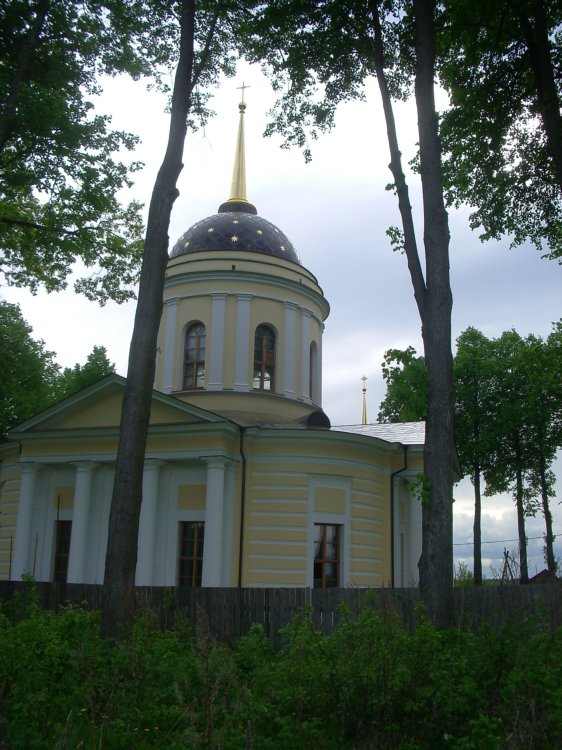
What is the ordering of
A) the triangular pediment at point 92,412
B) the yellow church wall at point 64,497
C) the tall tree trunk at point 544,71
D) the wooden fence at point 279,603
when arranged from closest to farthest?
the wooden fence at point 279,603, the tall tree trunk at point 544,71, the triangular pediment at point 92,412, the yellow church wall at point 64,497

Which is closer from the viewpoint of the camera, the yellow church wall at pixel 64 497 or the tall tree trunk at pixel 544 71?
the tall tree trunk at pixel 544 71

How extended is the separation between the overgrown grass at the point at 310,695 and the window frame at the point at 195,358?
14.9 metres

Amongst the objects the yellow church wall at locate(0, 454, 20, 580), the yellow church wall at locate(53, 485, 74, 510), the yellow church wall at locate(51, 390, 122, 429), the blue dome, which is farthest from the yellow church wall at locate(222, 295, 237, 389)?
the yellow church wall at locate(0, 454, 20, 580)

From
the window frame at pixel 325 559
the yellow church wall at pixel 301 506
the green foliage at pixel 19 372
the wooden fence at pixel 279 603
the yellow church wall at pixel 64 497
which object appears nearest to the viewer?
the wooden fence at pixel 279 603

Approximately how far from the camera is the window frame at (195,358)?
22016mm

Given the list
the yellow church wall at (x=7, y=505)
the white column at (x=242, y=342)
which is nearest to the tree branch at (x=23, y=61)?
the white column at (x=242, y=342)

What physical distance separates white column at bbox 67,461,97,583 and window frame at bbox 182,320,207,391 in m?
4.35

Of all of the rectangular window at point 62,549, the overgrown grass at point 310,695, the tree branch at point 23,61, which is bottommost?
the overgrown grass at point 310,695

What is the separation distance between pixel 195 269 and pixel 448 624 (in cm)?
1595

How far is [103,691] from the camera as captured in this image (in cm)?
657

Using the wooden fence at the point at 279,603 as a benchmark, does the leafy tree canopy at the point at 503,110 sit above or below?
above

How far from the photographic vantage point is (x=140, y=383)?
31.3 feet

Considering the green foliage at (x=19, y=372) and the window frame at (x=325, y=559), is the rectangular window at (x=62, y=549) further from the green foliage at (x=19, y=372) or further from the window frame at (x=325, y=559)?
the green foliage at (x=19, y=372)

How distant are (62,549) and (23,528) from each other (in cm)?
135
